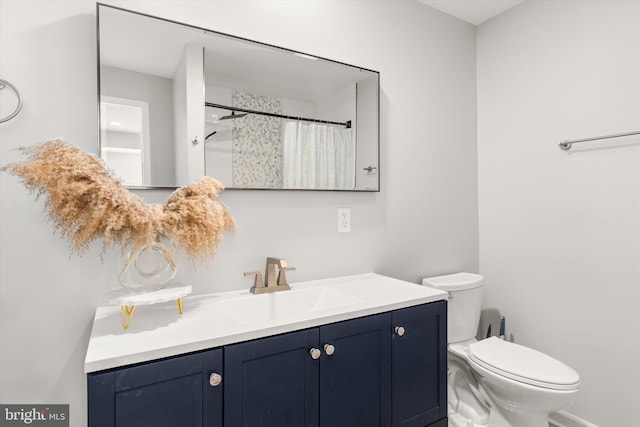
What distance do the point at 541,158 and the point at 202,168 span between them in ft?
6.45

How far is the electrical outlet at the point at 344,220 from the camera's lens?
1916 millimetres

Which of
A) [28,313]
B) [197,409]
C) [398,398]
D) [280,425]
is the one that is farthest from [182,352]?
[398,398]

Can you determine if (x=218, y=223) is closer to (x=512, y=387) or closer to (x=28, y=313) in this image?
(x=28, y=313)

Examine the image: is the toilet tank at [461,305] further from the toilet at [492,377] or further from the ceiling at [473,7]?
the ceiling at [473,7]

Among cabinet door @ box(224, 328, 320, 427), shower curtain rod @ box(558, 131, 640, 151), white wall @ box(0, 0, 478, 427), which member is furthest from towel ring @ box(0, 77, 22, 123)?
shower curtain rod @ box(558, 131, 640, 151)

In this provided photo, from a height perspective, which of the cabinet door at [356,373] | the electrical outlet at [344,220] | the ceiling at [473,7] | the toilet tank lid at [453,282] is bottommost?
the cabinet door at [356,373]

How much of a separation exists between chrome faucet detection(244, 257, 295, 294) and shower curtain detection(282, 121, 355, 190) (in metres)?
0.38

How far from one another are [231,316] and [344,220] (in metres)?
0.82

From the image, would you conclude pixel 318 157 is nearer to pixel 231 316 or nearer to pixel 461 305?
pixel 231 316

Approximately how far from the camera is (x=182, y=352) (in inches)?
40.1

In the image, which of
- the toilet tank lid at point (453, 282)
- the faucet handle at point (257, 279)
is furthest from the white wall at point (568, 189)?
the faucet handle at point (257, 279)

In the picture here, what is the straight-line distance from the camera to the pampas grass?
102cm

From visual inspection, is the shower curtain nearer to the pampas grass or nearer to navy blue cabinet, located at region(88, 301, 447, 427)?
the pampas grass

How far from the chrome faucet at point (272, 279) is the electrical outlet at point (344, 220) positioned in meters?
0.40
